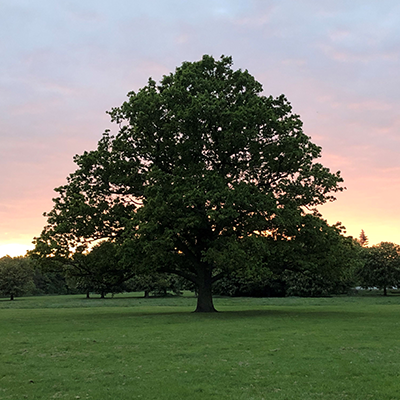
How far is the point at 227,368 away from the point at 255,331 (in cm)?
1132

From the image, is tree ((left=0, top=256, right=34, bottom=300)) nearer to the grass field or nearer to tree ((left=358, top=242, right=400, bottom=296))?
tree ((left=358, top=242, right=400, bottom=296))

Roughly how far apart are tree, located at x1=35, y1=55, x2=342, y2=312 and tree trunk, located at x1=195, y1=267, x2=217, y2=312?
3.6 inches

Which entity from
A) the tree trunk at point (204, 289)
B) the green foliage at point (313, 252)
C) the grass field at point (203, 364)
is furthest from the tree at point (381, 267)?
the grass field at point (203, 364)

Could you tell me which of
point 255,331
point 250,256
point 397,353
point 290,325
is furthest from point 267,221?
point 397,353

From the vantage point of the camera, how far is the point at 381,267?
94812 millimetres

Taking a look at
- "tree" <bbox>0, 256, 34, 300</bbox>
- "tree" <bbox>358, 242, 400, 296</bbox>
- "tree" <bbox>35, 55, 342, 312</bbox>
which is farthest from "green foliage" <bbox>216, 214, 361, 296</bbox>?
→ "tree" <bbox>0, 256, 34, 300</bbox>

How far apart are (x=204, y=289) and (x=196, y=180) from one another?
11.1 meters

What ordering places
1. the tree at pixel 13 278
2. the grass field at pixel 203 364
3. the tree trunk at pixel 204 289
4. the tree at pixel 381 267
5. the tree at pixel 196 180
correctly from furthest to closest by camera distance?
1. the tree at pixel 13 278
2. the tree at pixel 381 267
3. the tree trunk at pixel 204 289
4. the tree at pixel 196 180
5. the grass field at pixel 203 364

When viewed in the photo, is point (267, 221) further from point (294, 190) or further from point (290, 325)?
point (290, 325)

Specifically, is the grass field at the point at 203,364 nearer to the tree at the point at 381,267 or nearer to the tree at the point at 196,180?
the tree at the point at 196,180

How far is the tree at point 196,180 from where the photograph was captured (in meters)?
35.3

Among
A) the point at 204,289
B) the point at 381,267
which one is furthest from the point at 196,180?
the point at 381,267

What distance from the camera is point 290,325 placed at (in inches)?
1148

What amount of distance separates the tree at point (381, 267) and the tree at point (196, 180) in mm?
61894
